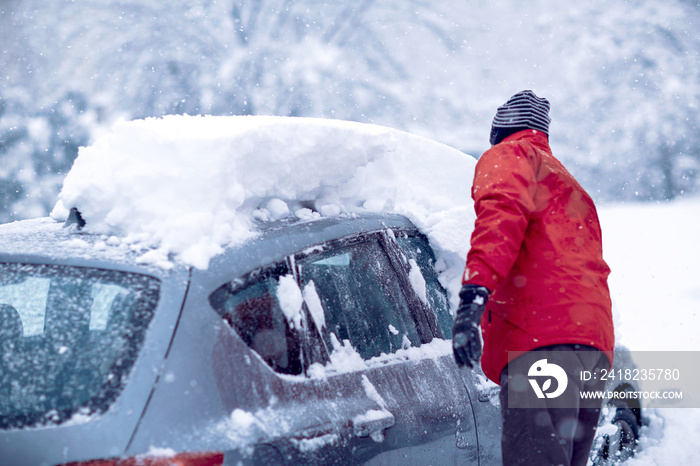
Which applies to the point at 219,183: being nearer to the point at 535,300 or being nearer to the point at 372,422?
the point at 372,422

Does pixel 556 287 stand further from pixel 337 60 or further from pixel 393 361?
pixel 337 60

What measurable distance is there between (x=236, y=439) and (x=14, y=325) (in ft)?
3.41

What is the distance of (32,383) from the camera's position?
4.81 ft

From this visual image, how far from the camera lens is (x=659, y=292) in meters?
9.46

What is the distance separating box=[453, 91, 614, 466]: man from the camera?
1.83 meters

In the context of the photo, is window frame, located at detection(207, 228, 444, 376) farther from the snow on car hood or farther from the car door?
the snow on car hood

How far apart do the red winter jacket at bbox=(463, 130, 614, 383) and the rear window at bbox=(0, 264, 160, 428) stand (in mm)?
1057

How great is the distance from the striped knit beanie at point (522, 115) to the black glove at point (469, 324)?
2.85 feet

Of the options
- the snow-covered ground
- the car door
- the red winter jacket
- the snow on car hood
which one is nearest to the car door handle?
the car door

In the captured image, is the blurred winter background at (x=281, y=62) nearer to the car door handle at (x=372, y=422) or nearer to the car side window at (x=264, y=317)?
the car side window at (x=264, y=317)

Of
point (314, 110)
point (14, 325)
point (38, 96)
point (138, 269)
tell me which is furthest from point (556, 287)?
point (38, 96)

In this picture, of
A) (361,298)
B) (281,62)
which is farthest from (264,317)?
(281,62)

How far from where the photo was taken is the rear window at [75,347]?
1389 millimetres

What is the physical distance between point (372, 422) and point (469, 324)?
0.44 m
